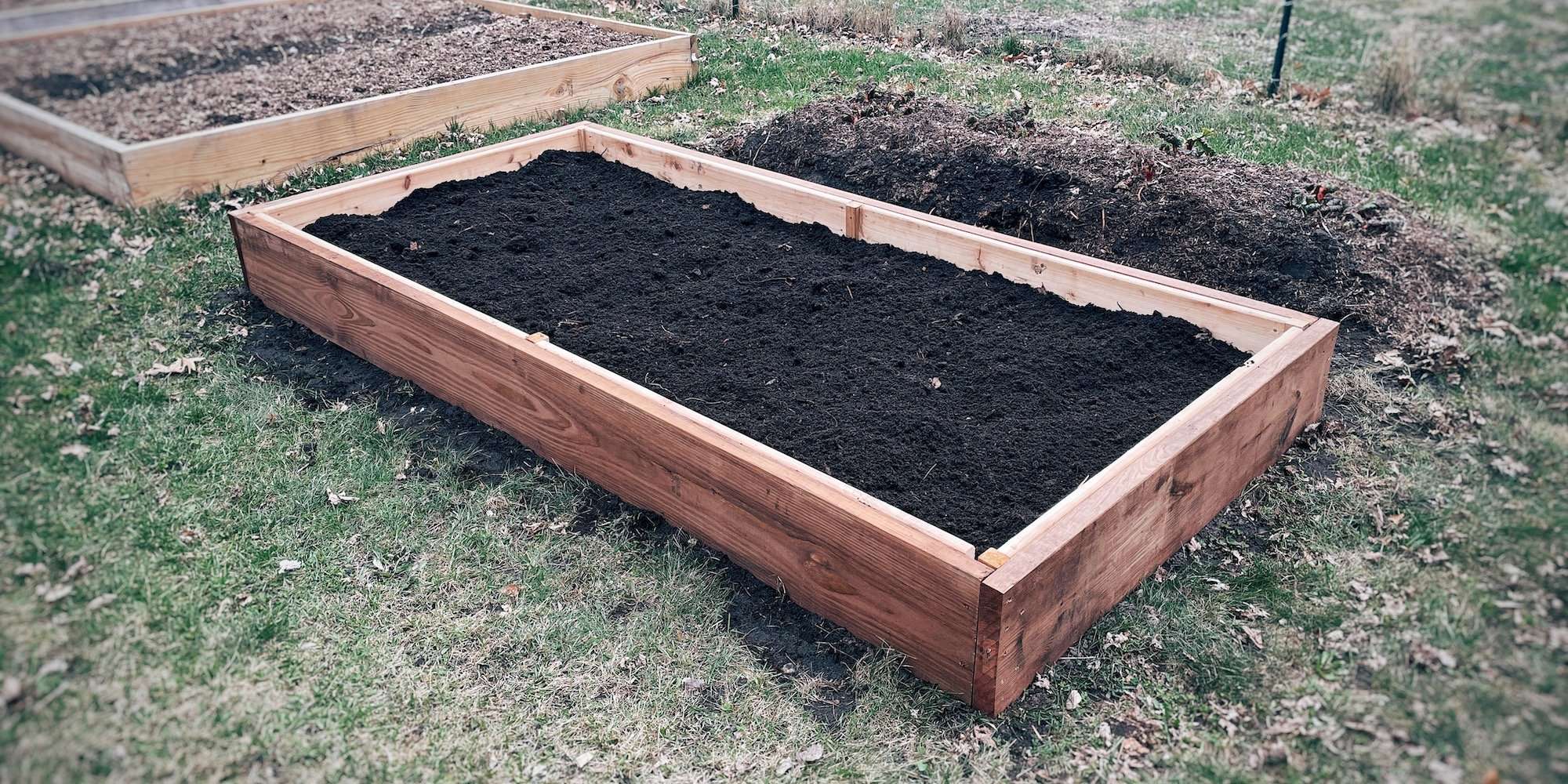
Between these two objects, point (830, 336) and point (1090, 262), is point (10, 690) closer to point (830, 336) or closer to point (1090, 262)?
point (830, 336)

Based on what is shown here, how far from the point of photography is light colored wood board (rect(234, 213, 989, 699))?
97.0 inches

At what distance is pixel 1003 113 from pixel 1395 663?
5.16 metres

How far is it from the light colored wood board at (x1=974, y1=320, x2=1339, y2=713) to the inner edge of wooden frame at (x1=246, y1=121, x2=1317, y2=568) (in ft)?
0.09

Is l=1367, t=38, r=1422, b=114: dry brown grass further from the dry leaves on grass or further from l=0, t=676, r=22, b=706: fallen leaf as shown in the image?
the dry leaves on grass

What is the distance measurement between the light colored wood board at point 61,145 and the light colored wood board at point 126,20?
0.37 feet

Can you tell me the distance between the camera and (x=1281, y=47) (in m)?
6.96

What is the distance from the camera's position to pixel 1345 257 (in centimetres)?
442

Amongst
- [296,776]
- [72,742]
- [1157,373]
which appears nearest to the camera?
[72,742]

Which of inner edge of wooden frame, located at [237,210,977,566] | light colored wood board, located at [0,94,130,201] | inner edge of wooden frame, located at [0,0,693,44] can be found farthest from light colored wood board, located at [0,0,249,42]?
inner edge of wooden frame, located at [237,210,977,566]

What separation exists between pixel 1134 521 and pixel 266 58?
15.9ft

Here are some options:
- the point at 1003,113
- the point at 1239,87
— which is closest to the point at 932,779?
the point at 1003,113

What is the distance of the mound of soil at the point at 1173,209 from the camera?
433 centimetres

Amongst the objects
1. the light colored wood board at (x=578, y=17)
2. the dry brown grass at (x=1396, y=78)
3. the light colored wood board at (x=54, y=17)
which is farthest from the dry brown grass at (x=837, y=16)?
the light colored wood board at (x=54, y=17)

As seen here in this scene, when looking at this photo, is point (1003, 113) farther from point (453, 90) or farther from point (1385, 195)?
point (453, 90)
